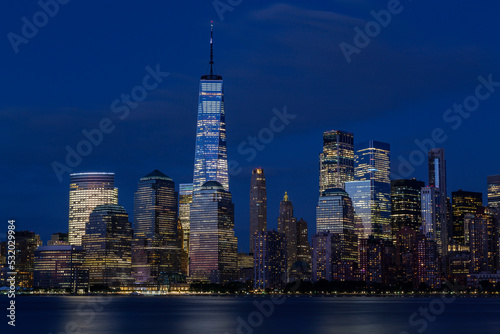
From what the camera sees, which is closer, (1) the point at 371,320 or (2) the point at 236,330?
(2) the point at 236,330

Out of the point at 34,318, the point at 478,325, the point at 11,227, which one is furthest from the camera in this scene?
the point at 34,318

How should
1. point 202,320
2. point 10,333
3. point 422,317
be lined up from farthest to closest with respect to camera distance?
point 422,317 < point 202,320 < point 10,333

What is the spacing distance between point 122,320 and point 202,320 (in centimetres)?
1558

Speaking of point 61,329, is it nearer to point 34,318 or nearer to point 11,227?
point 11,227

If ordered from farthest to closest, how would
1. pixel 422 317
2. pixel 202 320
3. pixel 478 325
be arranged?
1. pixel 422 317
2. pixel 202 320
3. pixel 478 325

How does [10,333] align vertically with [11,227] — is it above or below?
below

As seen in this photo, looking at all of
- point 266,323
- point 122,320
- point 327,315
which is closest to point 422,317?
point 327,315

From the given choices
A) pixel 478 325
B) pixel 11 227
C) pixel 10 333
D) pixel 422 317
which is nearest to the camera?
pixel 11 227

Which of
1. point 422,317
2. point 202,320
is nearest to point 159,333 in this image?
point 202,320

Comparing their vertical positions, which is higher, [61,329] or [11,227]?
[11,227]

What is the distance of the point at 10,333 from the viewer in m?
130

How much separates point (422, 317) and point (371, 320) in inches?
1051

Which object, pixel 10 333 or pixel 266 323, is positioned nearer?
pixel 10 333

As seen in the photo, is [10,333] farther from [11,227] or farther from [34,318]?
[34,318]
